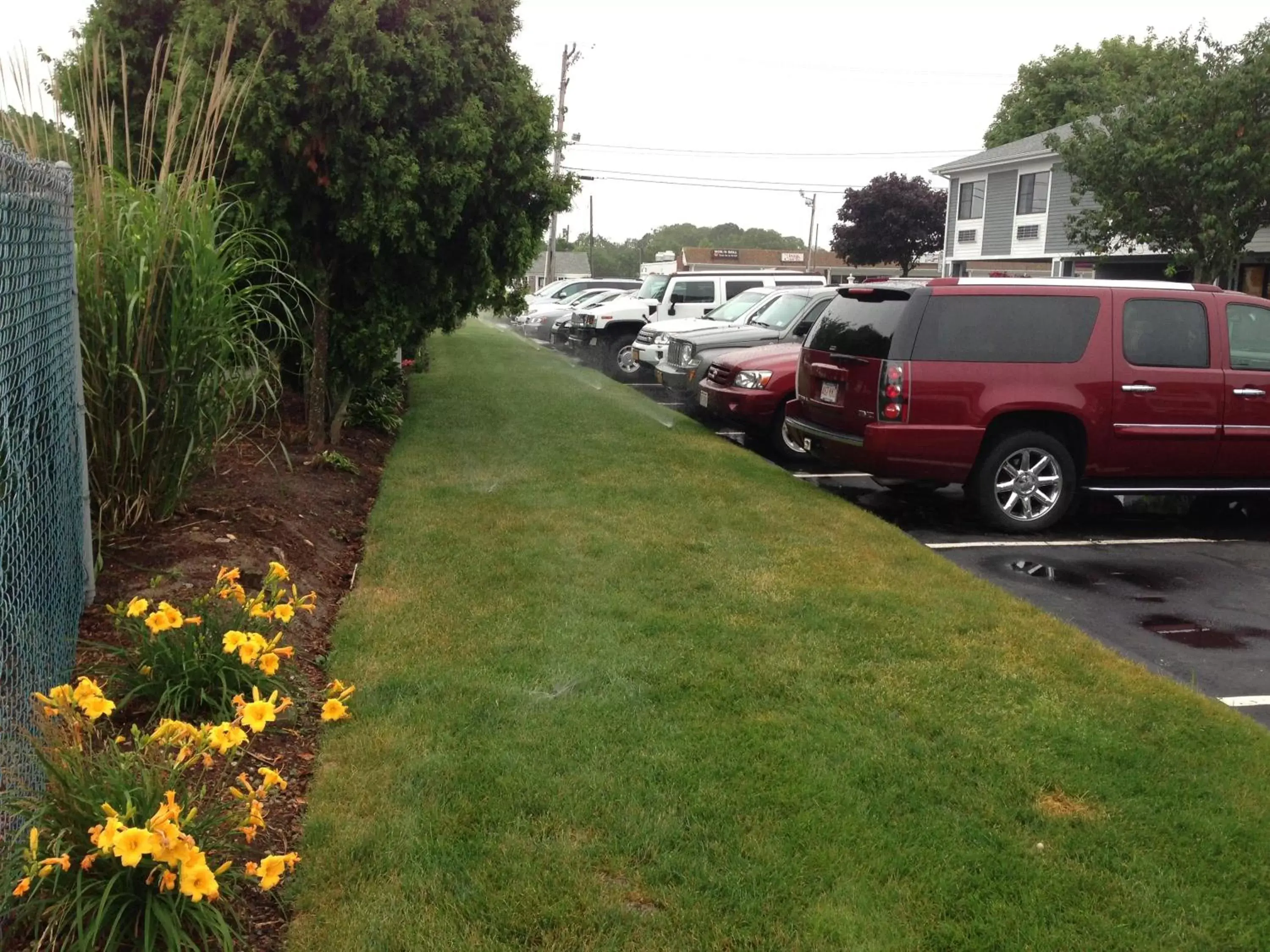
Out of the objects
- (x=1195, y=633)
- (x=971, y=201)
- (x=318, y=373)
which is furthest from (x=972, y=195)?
(x=1195, y=633)

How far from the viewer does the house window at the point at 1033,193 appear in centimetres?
3472

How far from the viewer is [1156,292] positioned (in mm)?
8977

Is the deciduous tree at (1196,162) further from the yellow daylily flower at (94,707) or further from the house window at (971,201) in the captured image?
the yellow daylily flower at (94,707)

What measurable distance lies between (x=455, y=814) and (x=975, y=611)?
3367mm

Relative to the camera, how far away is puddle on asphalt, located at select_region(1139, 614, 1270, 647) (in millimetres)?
6176

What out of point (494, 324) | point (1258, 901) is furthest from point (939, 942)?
point (494, 324)

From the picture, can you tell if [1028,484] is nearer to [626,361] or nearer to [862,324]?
[862,324]

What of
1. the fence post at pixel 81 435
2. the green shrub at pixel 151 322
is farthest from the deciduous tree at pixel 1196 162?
the fence post at pixel 81 435

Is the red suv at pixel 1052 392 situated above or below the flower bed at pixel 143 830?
above

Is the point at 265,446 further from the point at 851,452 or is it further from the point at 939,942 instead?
the point at 939,942

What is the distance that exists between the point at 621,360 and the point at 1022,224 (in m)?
19.2

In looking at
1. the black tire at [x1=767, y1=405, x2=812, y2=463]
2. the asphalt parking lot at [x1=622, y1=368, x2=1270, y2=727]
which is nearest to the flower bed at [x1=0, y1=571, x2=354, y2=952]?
the asphalt parking lot at [x1=622, y1=368, x2=1270, y2=727]

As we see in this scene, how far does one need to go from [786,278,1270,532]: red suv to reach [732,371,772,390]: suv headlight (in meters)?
2.83

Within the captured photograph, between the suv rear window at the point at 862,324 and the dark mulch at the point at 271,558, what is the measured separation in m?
3.75
